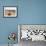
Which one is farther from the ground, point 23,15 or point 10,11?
point 10,11

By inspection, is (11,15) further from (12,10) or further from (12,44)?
(12,44)

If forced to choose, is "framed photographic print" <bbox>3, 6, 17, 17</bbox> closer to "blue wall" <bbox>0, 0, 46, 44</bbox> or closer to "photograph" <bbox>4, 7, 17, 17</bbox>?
"photograph" <bbox>4, 7, 17, 17</bbox>

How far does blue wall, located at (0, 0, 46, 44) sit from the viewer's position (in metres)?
4.84

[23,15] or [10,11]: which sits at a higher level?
[10,11]

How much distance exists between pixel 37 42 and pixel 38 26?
657 mm

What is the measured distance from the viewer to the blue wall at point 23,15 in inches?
191

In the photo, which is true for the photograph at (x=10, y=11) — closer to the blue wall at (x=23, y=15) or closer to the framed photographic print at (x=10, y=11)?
the framed photographic print at (x=10, y=11)

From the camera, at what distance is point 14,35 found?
15.4 ft

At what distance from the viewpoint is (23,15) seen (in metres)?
4.86

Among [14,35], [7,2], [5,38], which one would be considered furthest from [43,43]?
[7,2]

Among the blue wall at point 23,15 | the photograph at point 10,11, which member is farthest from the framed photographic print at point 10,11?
the blue wall at point 23,15

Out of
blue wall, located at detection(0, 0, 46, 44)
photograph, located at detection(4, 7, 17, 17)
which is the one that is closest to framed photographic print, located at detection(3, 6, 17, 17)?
photograph, located at detection(4, 7, 17, 17)

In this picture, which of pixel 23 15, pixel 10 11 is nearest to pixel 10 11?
pixel 10 11

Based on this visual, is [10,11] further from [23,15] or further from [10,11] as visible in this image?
[23,15]
